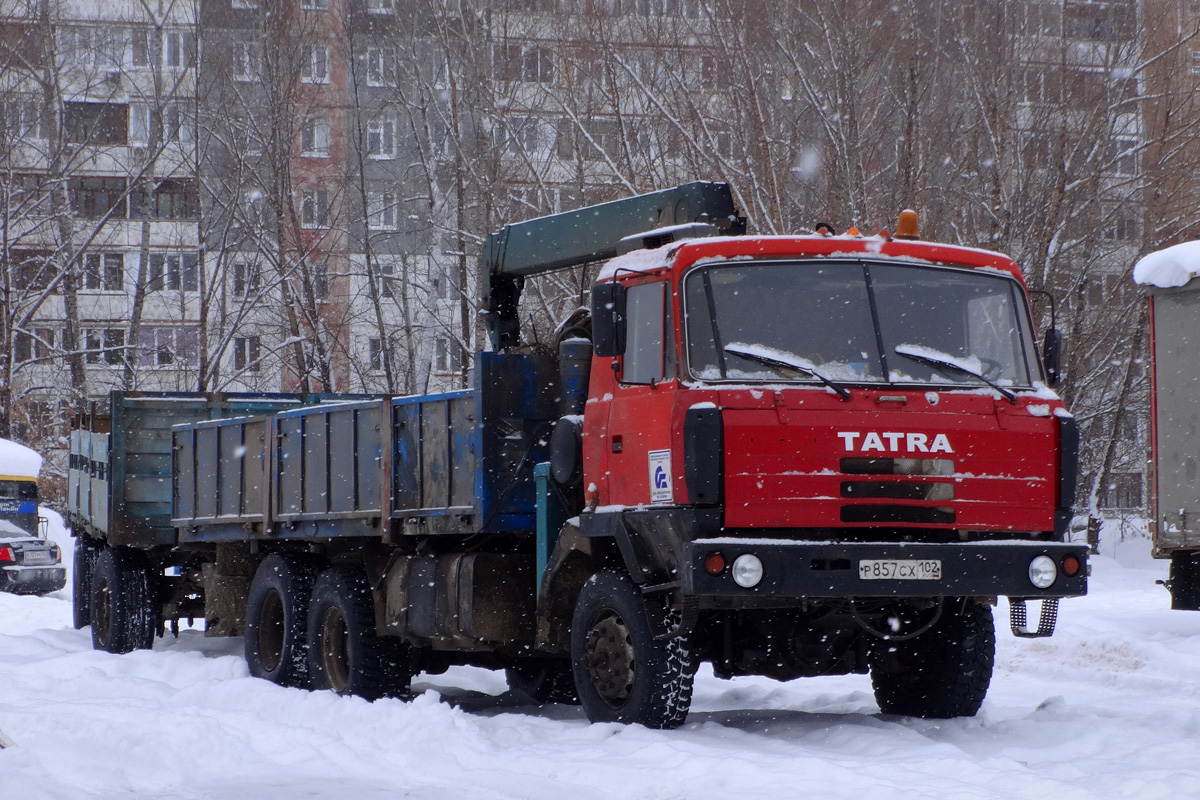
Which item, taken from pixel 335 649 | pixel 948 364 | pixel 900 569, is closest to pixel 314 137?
pixel 335 649

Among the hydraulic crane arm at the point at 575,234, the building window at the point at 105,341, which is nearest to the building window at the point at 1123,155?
the hydraulic crane arm at the point at 575,234

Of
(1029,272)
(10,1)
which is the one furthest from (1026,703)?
(10,1)

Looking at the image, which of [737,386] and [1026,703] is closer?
[737,386]

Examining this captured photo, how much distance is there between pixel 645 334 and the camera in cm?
879

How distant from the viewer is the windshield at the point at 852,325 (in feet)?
27.8

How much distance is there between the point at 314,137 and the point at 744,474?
31434mm

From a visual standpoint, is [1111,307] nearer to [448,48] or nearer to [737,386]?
[448,48]

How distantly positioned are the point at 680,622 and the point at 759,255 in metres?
1.90

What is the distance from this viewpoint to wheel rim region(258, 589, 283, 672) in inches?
503

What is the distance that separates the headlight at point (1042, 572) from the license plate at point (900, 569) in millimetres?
544

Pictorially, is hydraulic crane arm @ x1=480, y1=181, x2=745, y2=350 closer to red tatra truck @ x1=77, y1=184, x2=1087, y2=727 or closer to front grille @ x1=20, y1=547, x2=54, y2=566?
red tatra truck @ x1=77, y1=184, x2=1087, y2=727

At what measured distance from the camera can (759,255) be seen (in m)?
8.69

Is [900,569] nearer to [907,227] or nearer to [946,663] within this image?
[946,663]

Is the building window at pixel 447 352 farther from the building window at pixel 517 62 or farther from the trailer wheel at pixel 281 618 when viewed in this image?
the trailer wheel at pixel 281 618
